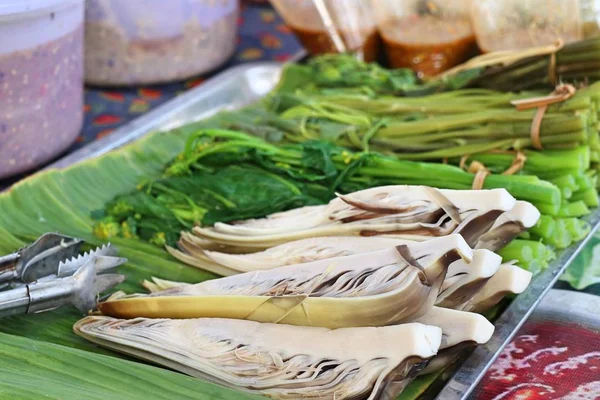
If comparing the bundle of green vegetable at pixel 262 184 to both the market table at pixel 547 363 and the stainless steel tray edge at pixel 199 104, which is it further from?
the stainless steel tray edge at pixel 199 104

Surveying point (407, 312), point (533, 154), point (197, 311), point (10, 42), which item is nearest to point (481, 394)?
point (407, 312)

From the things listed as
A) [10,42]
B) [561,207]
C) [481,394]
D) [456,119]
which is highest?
[10,42]

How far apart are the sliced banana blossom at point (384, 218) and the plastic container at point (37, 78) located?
0.79m

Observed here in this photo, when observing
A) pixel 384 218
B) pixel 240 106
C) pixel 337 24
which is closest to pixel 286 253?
pixel 384 218

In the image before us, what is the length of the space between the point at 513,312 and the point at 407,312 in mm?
429

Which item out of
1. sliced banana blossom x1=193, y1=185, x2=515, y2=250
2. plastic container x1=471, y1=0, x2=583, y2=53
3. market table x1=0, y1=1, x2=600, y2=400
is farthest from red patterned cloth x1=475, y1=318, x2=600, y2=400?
plastic container x1=471, y1=0, x2=583, y2=53

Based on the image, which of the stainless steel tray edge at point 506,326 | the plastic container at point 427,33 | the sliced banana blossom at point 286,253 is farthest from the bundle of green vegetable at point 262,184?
the plastic container at point 427,33

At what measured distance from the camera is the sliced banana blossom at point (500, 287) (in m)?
1.68

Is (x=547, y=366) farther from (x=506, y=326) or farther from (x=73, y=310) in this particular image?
(x=73, y=310)

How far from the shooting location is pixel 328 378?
1456 millimetres

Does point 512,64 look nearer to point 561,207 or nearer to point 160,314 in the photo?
point 561,207

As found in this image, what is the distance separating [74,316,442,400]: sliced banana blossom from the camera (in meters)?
1.42

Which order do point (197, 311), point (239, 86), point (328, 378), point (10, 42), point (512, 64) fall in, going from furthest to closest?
point (239, 86) → point (512, 64) → point (10, 42) → point (197, 311) → point (328, 378)

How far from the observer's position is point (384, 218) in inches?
71.8
